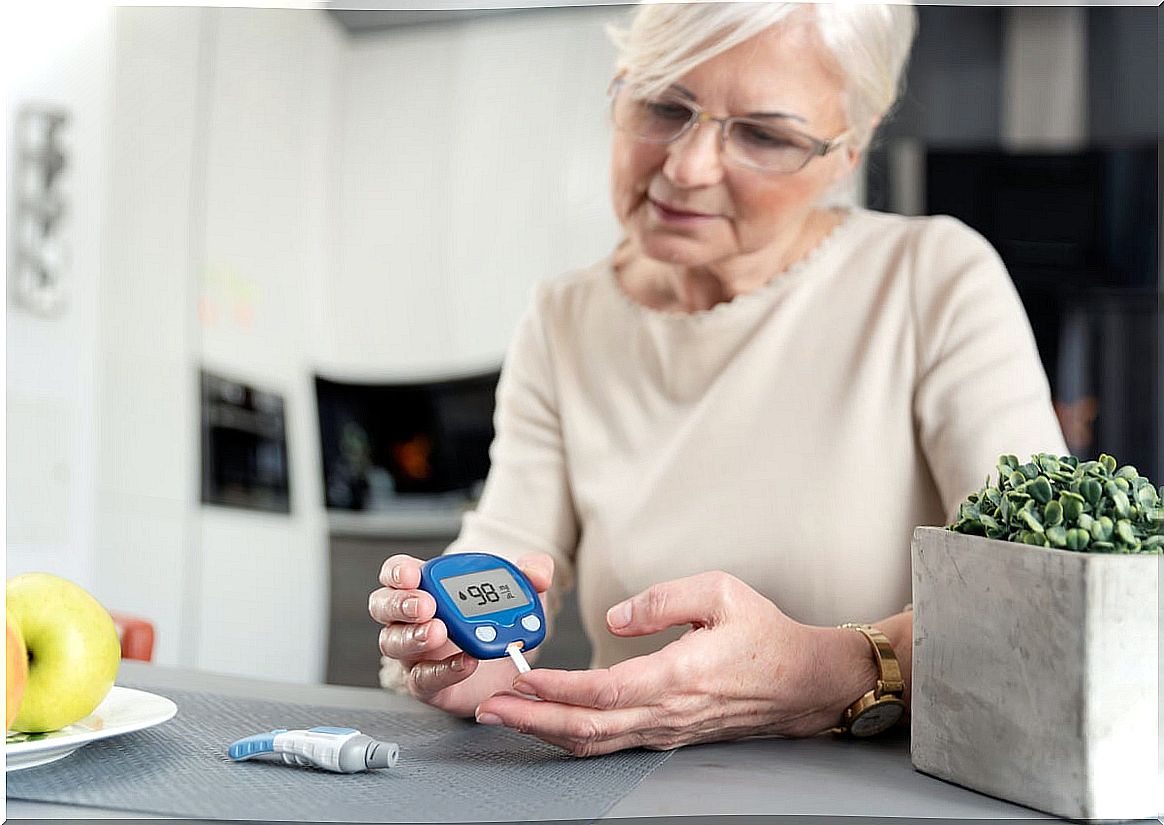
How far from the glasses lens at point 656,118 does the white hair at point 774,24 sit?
1 cm

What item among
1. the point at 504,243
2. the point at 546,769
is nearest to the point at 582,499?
the point at 546,769

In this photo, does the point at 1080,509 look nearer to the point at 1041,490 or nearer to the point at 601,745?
the point at 1041,490

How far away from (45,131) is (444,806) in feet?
9.25

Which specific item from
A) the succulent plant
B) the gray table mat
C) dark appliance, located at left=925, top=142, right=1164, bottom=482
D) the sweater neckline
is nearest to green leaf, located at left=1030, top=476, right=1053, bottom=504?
the succulent plant

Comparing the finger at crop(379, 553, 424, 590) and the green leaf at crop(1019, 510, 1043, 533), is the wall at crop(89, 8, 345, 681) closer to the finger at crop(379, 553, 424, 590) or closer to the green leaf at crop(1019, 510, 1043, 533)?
the finger at crop(379, 553, 424, 590)

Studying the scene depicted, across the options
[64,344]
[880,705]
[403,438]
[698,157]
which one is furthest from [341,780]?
[64,344]

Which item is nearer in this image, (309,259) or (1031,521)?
(1031,521)

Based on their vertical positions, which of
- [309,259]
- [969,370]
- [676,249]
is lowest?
[969,370]

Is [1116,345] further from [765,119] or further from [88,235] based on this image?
[88,235]

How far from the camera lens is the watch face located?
0.75 m

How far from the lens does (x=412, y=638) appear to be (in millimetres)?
710

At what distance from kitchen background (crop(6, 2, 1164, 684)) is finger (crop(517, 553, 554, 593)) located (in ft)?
7.67

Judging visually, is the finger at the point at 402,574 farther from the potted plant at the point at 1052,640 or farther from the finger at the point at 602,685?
the potted plant at the point at 1052,640

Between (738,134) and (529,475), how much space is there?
412mm
